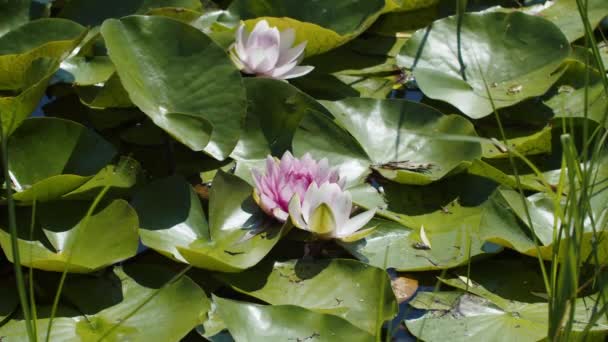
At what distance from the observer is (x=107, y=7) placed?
Answer: 222cm

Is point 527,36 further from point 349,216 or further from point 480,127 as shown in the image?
point 349,216

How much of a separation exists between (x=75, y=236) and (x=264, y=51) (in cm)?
67

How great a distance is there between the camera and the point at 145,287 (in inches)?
63.7

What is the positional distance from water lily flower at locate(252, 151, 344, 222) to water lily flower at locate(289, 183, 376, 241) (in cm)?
3

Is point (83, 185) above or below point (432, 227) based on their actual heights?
above

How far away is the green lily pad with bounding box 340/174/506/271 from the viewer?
1.76m

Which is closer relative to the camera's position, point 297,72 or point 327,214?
point 327,214

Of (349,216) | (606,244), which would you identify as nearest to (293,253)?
(349,216)

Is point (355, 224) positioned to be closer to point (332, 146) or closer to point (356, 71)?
point (332, 146)

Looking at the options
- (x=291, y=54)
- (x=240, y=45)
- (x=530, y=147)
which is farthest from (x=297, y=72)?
(x=530, y=147)

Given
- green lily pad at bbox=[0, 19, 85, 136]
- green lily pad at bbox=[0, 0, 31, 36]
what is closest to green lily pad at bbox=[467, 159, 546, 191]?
green lily pad at bbox=[0, 19, 85, 136]

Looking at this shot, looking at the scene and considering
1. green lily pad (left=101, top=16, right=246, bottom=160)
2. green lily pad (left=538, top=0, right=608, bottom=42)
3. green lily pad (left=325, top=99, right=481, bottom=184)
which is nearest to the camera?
green lily pad (left=101, top=16, right=246, bottom=160)

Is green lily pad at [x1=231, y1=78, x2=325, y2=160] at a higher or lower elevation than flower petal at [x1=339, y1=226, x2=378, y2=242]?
higher

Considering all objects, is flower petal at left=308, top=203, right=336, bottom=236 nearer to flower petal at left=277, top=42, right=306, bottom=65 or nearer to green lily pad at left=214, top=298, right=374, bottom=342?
green lily pad at left=214, top=298, right=374, bottom=342
